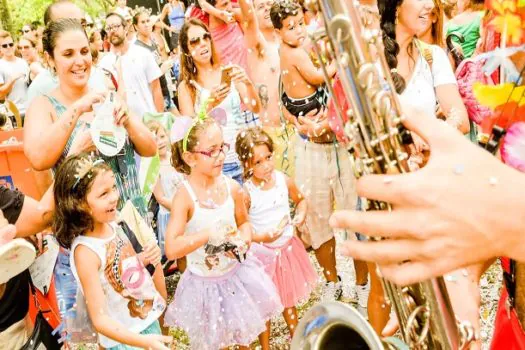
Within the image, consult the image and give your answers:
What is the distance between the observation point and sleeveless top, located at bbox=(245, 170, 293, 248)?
377 centimetres

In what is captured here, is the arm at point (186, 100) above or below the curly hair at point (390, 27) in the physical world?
below

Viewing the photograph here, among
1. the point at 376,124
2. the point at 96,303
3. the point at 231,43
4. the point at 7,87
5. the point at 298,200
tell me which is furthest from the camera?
the point at 7,87

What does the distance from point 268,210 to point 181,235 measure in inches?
27.2

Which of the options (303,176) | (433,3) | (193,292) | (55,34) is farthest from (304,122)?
(55,34)

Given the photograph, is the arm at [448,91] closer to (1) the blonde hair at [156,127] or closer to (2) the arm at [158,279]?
(2) the arm at [158,279]

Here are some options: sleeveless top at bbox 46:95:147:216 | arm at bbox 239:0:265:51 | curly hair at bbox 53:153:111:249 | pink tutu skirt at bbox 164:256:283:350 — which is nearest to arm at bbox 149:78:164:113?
arm at bbox 239:0:265:51

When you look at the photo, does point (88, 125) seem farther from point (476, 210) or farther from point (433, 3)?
point (476, 210)

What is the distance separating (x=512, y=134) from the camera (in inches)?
55.1

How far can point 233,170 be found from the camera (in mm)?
4477

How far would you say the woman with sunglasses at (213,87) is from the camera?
4402mm

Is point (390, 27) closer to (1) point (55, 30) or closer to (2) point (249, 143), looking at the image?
(2) point (249, 143)

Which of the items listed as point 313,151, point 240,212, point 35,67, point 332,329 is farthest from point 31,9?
point 332,329

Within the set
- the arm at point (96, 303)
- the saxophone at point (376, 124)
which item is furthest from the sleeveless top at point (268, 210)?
the saxophone at point (376, 124)

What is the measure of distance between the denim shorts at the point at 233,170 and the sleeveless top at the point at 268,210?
66 cm
